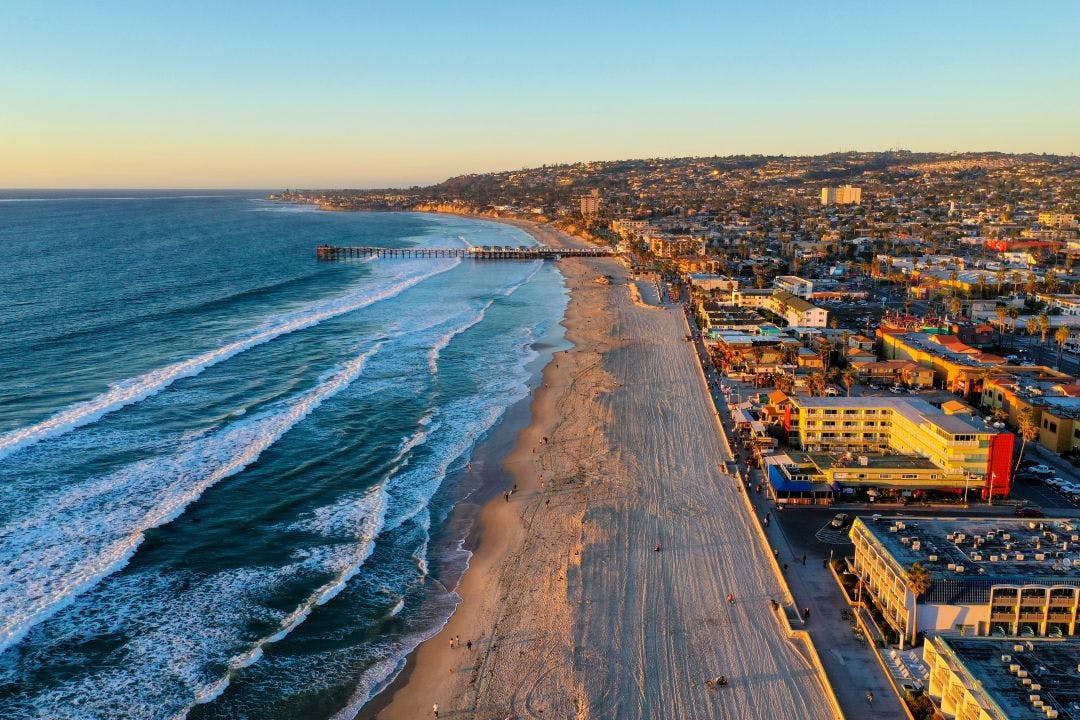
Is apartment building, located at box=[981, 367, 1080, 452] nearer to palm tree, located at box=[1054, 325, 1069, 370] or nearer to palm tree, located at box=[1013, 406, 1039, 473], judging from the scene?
palm tree, located at box=[1013, 406, 1039, 473]

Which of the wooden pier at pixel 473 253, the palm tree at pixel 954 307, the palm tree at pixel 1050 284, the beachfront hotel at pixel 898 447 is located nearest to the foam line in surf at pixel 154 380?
the beachfront hotel at pixel 898 447

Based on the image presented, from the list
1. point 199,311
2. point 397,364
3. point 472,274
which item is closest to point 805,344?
point 397,364

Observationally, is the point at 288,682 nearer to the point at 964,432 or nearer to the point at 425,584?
the point at 425,584

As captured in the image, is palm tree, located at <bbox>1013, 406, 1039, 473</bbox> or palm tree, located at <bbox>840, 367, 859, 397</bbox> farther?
palm tree, located at <bbox>840, 367, 859, 397</bbox>

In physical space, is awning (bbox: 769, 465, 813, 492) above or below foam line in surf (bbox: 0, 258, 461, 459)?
below

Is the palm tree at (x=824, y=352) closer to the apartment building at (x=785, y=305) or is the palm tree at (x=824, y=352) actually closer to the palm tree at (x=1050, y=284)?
the apartment building at (x=785, y=305)

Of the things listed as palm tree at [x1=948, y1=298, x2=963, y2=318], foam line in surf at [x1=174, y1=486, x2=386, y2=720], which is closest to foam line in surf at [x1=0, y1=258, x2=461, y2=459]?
foam line in surf at [x1=174, y1=486, x2=386, y2=720]
